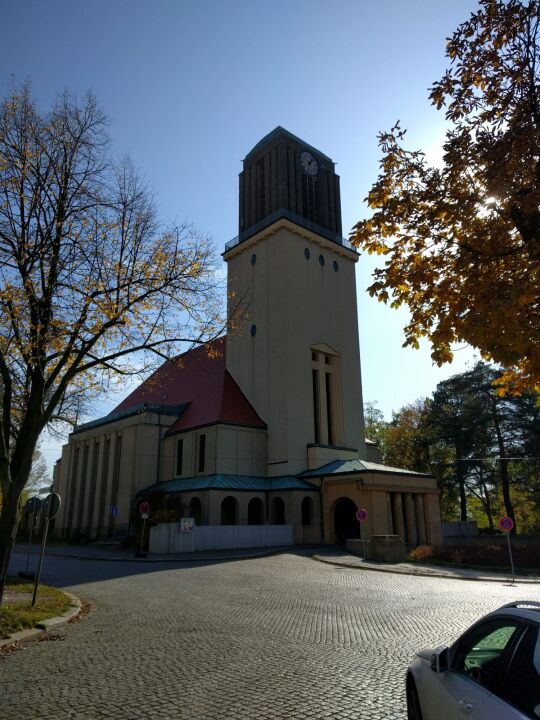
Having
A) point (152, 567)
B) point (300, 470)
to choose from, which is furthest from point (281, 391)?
point (152, 567)

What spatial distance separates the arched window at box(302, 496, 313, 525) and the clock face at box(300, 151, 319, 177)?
1176 inches

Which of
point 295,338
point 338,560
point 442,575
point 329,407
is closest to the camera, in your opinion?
point 442,575

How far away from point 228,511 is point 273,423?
23.6 feet

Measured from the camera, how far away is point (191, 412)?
1688 inches

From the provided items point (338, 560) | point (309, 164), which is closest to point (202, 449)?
point (338, 560)

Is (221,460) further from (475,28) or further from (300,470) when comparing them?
(475,28)

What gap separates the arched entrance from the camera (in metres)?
37.8

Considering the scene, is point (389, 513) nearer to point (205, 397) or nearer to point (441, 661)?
point (205, 397)

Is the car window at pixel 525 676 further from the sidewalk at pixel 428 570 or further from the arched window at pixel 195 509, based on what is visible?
the arched window at pixel 195 509

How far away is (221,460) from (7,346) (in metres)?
28.2

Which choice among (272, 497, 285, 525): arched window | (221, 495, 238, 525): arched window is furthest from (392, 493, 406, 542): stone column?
(221, 495, 238, 525): arched window

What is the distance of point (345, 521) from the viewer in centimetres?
3938

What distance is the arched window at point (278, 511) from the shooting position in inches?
1433

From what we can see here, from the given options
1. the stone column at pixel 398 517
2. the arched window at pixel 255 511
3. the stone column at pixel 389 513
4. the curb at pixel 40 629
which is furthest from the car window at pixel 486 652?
the arched window at pixel 255 511
